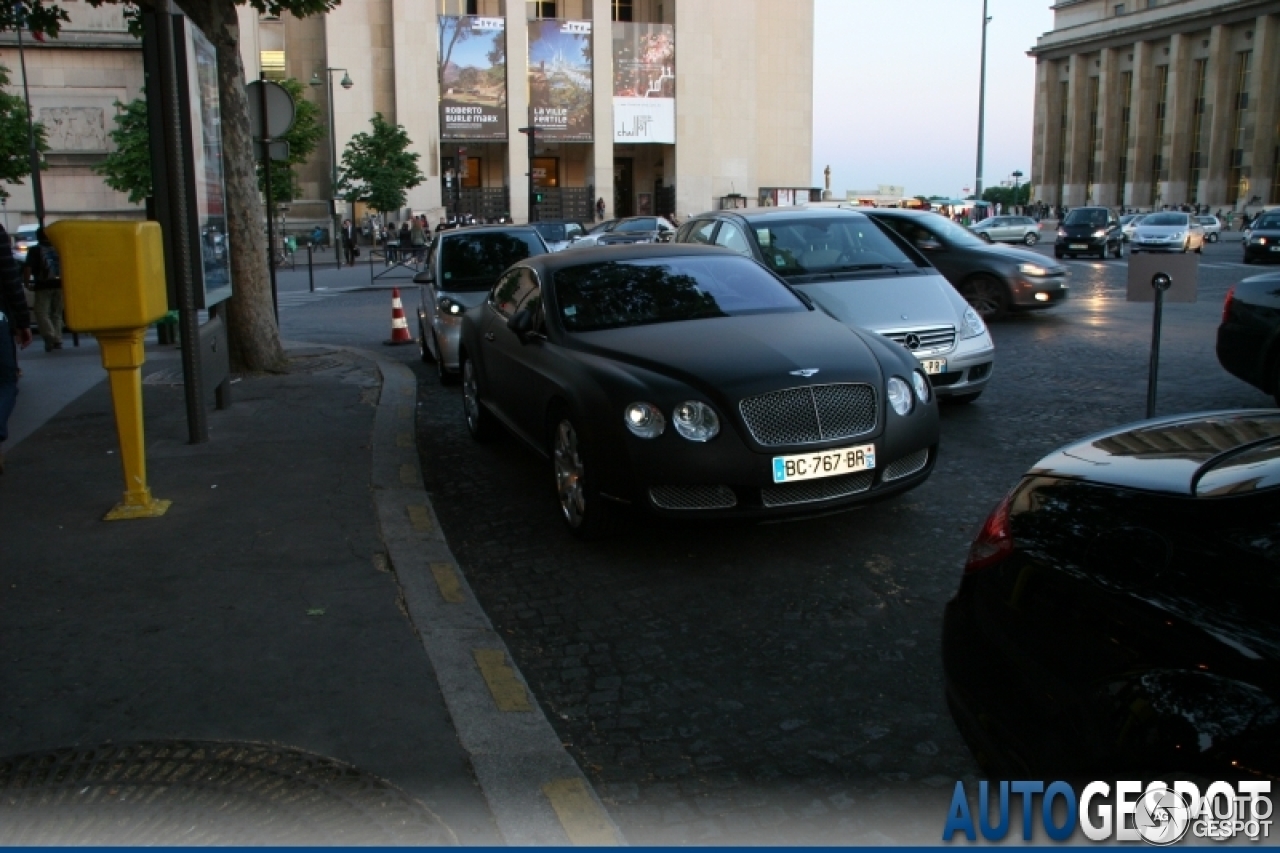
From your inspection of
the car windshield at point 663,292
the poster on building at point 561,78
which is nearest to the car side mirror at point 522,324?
the car windshield at point 663,292

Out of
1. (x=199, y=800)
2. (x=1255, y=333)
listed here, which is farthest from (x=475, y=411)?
(x=1255, y=333)

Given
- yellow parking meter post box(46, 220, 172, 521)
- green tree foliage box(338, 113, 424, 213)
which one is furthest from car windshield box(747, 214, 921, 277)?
green tree foliage box(338, 113, 424, 213)

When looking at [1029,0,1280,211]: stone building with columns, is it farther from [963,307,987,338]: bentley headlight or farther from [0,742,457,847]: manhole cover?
[0,742,457,847]: manhole cover

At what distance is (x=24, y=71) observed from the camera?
32.2 meters

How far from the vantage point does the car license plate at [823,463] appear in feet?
18.7

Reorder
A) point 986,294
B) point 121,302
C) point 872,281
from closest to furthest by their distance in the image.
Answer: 1. point 121,302
2. point 872,281
3. point 986,294

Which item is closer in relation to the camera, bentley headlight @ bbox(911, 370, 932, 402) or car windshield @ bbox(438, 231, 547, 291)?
bentley headlight @ bbox(911, 370, 932, 402)

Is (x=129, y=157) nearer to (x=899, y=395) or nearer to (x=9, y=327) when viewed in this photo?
(x=9, y=327)

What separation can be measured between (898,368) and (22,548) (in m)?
4.71

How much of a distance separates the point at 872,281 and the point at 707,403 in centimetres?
494

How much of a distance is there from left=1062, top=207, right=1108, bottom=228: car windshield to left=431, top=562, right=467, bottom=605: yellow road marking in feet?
113

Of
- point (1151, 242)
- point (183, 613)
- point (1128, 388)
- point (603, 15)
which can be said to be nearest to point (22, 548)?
point (183, 613)

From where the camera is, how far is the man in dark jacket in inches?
320

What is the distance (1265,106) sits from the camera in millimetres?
89438
